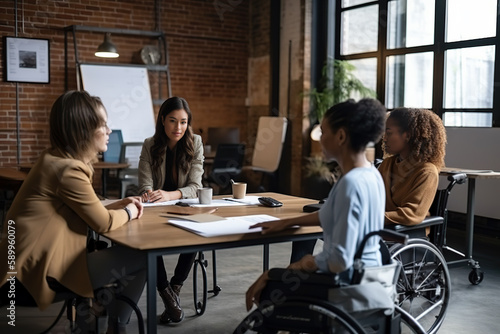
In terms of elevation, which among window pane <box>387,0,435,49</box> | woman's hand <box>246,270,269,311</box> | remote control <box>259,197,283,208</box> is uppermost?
window pane <box>387,0,435,49</box>

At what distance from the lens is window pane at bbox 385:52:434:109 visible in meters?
6.07

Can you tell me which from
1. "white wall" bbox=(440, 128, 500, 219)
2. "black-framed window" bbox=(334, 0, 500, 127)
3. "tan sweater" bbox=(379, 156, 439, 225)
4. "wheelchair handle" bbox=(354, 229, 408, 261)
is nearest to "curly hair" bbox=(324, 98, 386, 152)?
"wheelchair handle" bbox=(354, 229, 408, 261)

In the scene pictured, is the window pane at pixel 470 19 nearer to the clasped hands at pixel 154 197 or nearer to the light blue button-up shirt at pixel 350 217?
the clasped hands at pixel 154 197

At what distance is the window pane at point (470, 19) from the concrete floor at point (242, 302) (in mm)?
2165

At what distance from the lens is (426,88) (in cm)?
608

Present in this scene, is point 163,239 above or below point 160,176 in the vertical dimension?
below

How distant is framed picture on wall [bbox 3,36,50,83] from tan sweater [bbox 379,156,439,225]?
18.7 ft

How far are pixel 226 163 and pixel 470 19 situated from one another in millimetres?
2942

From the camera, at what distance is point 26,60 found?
282 inches

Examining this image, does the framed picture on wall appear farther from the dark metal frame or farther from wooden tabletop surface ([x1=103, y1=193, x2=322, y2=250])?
wooden tabletop surface ([x1=103, y1=193, x2=322, y2=250])

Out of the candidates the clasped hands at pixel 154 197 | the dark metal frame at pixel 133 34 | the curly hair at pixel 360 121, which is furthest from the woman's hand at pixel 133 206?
the dark metal frame at pixel 133 34

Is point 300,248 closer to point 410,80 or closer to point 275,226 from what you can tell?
point 275,226

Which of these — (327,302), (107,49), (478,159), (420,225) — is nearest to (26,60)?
(107,49)

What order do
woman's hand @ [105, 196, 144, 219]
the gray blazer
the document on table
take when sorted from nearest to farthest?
the document on table
woman's hand @ [105, 196, 144, 219]
the gray blazer
